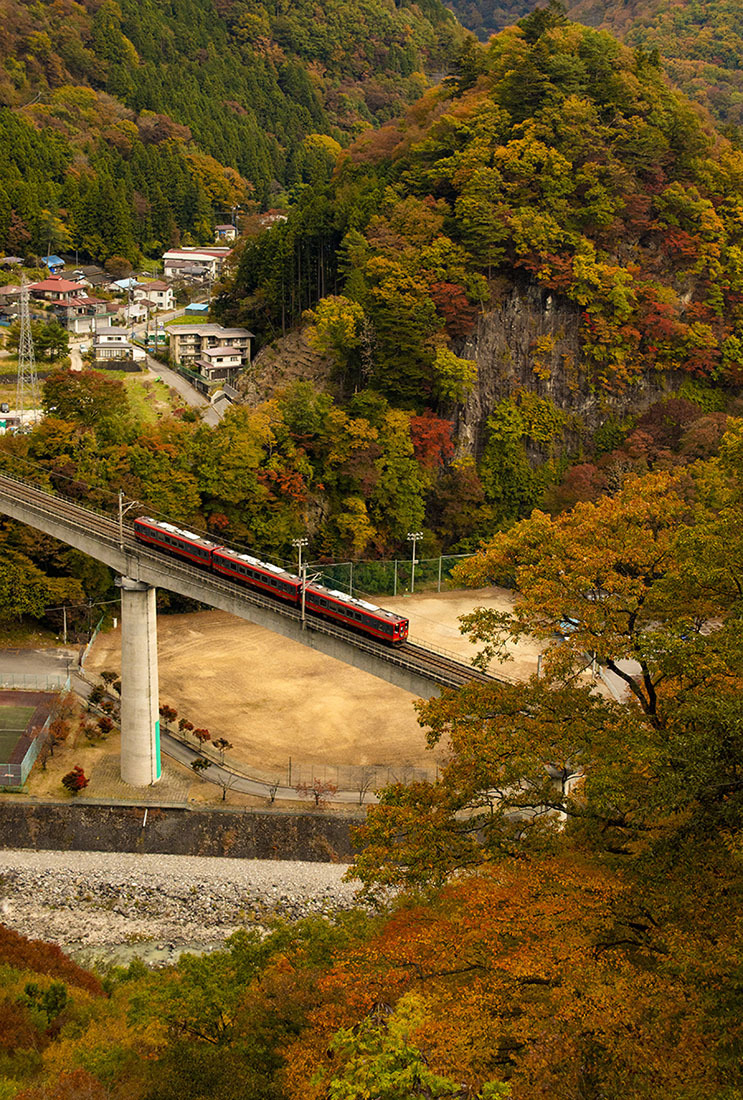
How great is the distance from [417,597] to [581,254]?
24222 mm

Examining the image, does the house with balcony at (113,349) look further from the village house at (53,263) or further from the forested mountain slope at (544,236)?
the village house at (53,263)

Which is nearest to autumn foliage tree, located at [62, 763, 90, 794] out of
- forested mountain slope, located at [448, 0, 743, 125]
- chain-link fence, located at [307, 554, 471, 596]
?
chain-link fence, located at [307, 554, 471, 596]

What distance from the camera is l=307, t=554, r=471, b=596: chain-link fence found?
54.2 m

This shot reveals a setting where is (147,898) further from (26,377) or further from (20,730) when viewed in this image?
(26,377)

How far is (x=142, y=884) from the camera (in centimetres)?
3381

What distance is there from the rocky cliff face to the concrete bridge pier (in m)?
29.8

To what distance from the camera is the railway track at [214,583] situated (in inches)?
1303

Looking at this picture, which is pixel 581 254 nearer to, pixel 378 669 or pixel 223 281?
pixel 223 281

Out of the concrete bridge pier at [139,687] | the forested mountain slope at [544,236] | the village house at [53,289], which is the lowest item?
the concrete bridge pier at [139,687]

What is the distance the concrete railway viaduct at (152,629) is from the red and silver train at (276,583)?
448 millimetres

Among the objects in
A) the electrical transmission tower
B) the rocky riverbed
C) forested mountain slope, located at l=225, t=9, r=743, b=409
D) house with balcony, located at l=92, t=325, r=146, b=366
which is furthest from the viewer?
house with balcony, located at l=92, t=325, r=146, b=366

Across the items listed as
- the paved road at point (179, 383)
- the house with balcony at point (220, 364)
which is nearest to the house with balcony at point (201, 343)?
the house with balcony at point (220, 364)

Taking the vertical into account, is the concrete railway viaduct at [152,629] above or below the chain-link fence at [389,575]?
above

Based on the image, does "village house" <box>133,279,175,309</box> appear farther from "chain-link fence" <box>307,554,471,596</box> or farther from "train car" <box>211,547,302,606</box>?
"train car" <box>211,547,302,606</box>
